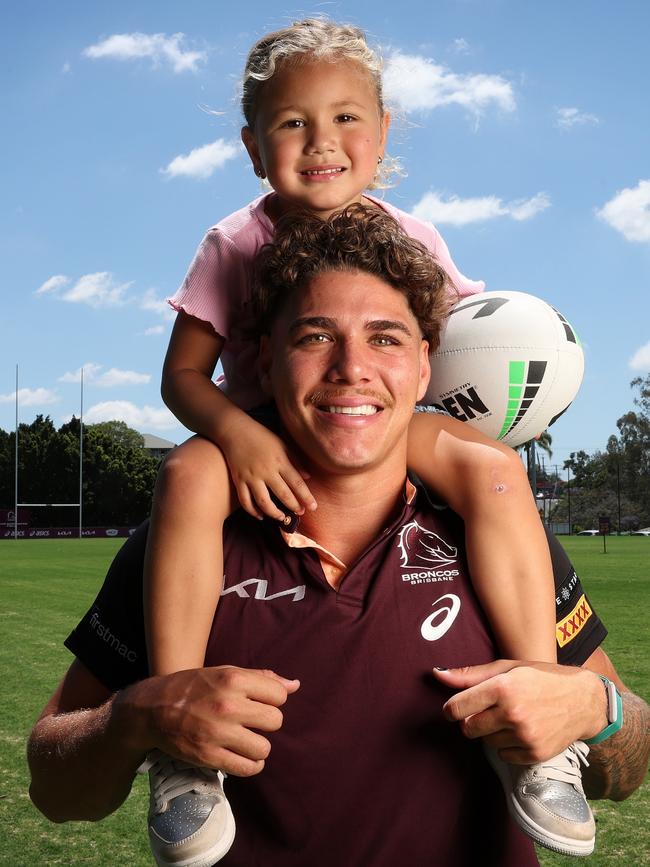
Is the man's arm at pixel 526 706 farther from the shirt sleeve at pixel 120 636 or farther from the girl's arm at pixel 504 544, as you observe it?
the shirt sleeve at pixel 120 636

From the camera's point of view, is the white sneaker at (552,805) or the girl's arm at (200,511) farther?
the girl's arm at (200,511)

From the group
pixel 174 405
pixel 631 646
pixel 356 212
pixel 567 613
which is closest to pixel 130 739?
pixel 174 405

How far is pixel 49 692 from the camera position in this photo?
338 inches

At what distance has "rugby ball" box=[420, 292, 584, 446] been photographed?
285 centimetres

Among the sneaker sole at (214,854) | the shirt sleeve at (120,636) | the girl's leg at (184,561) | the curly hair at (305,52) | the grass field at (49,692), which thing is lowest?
the grass field at (49,692)

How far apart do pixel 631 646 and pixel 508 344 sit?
28.2 ft

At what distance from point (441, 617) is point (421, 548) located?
18 centimetres

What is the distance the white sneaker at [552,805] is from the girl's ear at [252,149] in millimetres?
2074

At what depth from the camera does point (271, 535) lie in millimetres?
2396

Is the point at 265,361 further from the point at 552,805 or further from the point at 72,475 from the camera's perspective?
the point at 72,475

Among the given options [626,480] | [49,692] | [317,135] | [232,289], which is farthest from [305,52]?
[626,480]

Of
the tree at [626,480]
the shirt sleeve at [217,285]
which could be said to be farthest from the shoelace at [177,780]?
the tree at [626,480]

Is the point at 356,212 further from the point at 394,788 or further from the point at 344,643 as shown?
the point at 394,788

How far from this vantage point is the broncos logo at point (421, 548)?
2.36m
